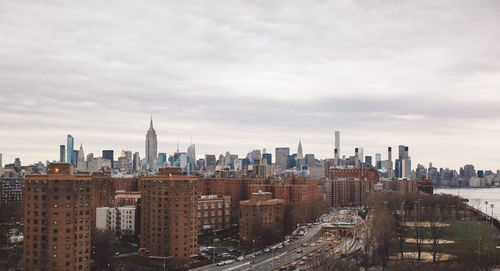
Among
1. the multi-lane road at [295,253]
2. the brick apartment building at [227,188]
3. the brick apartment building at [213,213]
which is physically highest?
the brick apartment building at [227,188]

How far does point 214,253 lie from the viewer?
84.2 meters

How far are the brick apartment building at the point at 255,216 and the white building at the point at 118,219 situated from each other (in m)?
22.4

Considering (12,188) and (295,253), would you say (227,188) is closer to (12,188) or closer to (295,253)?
(295,253)

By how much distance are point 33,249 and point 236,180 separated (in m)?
86.9

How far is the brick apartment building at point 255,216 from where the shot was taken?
318 ft

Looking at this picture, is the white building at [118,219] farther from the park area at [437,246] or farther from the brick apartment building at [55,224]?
the park area at [437,246]

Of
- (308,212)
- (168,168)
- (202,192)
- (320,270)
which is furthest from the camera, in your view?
(202,192)

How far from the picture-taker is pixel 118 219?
333 feet

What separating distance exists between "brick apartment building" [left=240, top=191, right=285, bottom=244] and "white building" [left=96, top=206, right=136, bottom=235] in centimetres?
2245

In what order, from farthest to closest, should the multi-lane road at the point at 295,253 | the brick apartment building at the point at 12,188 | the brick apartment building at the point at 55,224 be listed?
the brick apartment building at the point at 12,188
the multi-lane road at the point at 295,253
the brick apartment building at the point at 55,224

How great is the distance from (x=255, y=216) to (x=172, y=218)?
25.8 m

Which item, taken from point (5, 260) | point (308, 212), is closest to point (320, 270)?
point (5, 260)

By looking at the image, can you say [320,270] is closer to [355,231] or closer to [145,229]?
[145,229]

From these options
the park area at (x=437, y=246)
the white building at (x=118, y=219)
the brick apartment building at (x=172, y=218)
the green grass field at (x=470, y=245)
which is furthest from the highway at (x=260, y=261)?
the white building at (x=118, y=219)
